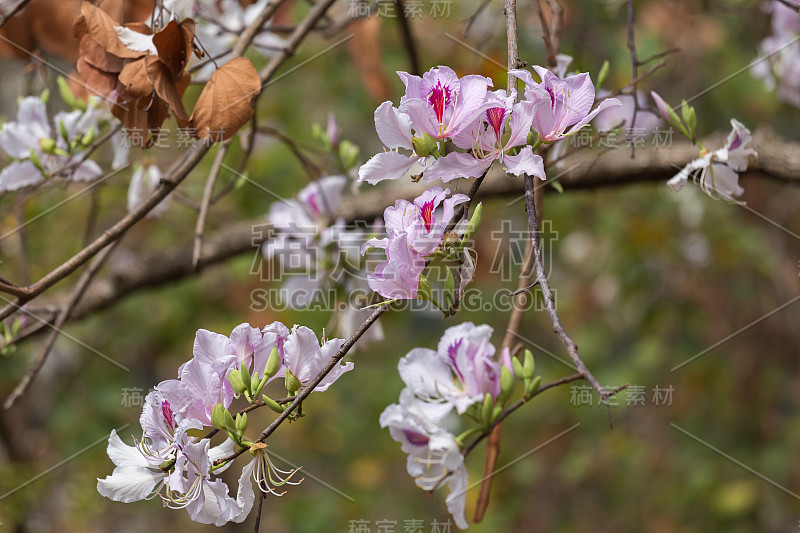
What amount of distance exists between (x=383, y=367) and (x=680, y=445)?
1.29 meters

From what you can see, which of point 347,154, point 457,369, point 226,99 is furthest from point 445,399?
point 347,154

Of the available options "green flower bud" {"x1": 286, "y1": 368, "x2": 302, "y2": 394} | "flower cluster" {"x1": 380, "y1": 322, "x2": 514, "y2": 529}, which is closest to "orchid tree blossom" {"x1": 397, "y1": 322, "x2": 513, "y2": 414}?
"flower cluster" {"x1": 380, "y1": 322, "x2": 514, "y2": 529}

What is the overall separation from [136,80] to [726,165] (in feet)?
2.66

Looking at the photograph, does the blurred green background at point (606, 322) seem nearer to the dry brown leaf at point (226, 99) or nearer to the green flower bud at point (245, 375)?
the dry brown leaf at point (226, 99)

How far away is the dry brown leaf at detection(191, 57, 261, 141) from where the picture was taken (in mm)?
957

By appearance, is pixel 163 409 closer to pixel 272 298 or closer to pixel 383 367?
pixel 272 298

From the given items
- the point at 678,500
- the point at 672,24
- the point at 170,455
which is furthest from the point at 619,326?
the point at 170,455

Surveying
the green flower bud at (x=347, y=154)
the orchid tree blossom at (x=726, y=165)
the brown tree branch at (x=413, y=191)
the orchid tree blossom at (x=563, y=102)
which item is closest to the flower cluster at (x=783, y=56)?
the brown tree branch at (x=413, y=191)

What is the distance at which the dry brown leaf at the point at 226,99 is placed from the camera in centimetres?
96

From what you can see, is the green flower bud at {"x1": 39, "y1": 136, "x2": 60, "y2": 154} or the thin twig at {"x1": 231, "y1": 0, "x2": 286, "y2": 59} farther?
the green flower bud at {"x1": 39, "y1": 136, "x2": 60, "y2": 154}

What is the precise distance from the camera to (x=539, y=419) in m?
3.17

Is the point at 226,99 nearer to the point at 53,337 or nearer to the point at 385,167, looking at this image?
the point at 385,167

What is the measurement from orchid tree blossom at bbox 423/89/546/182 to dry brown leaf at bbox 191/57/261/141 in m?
0.34

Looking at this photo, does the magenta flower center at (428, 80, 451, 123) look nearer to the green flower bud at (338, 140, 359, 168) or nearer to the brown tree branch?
the green flower bud at (338, 140, 359, 168)
